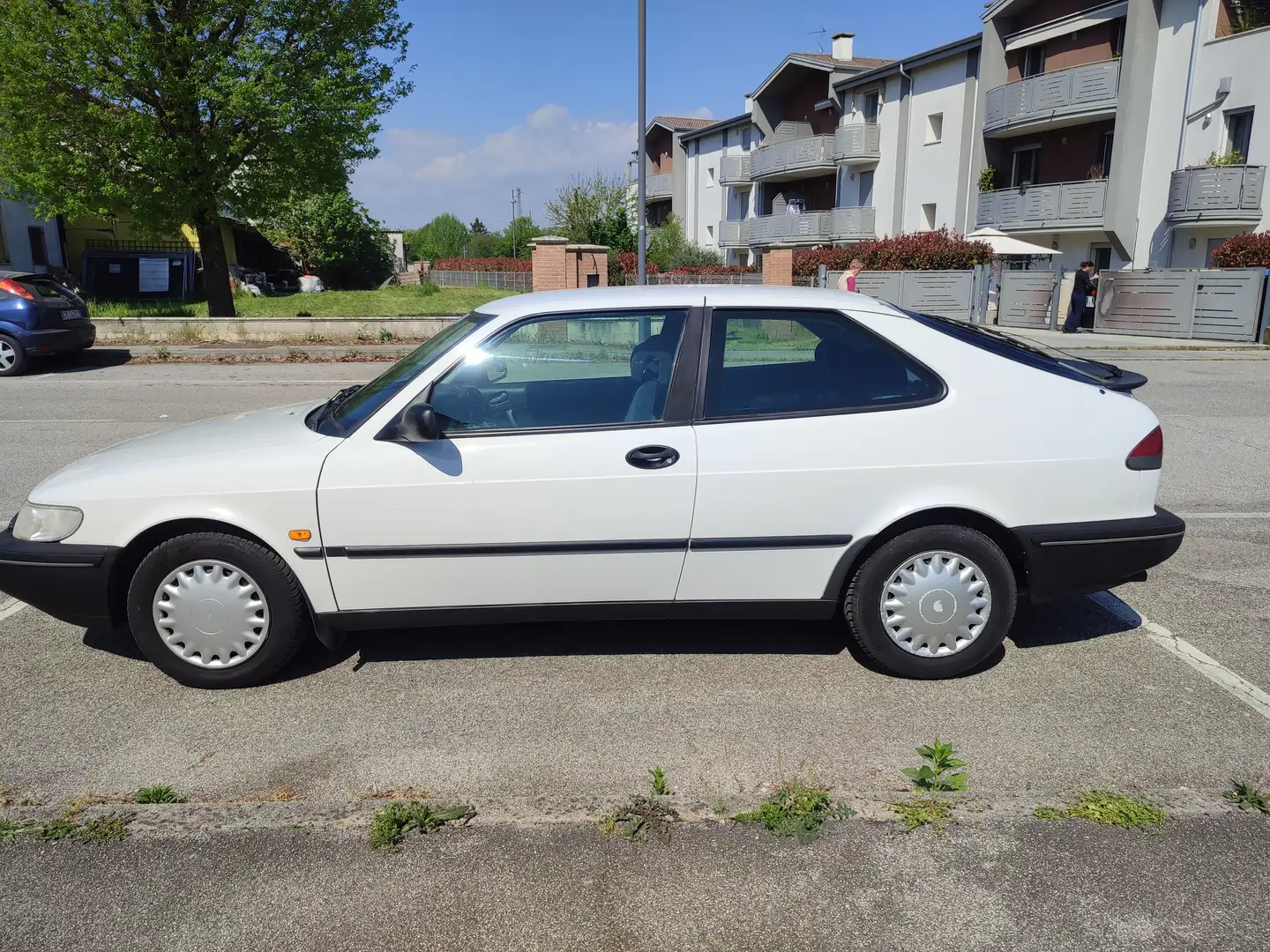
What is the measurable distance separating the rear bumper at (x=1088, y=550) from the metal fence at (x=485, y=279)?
37.7 metres

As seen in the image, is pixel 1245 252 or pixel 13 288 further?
pixel 1245 252

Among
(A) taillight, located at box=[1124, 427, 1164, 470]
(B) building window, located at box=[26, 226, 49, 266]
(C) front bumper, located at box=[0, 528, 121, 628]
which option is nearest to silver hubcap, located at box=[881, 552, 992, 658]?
(A) taillight, located at box=[1124, 427, 1164, 470]

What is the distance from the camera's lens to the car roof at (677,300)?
13.3 ft

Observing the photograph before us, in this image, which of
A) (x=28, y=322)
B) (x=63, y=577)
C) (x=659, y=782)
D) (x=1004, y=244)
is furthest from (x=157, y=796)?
(x=1004, y=244)

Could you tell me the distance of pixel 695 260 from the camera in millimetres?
43469

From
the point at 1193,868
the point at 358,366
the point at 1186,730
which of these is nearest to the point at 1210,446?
the point at 1186,730

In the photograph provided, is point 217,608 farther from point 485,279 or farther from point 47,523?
point 485,279

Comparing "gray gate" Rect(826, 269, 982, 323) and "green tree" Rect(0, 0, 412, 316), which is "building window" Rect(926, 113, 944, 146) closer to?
"gray gate" Rect(826, 269, 982, 323)

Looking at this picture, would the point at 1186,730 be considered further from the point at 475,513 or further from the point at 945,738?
the point at 475,513

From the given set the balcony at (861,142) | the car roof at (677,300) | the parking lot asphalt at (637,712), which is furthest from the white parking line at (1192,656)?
the balcony at (861,142)

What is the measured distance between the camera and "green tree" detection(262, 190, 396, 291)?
42906 mm

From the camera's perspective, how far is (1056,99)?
29719 mm

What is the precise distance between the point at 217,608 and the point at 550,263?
18884 millimetres

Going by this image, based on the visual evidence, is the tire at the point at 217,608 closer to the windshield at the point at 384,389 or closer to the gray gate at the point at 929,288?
the windshield at the point at 384,389
